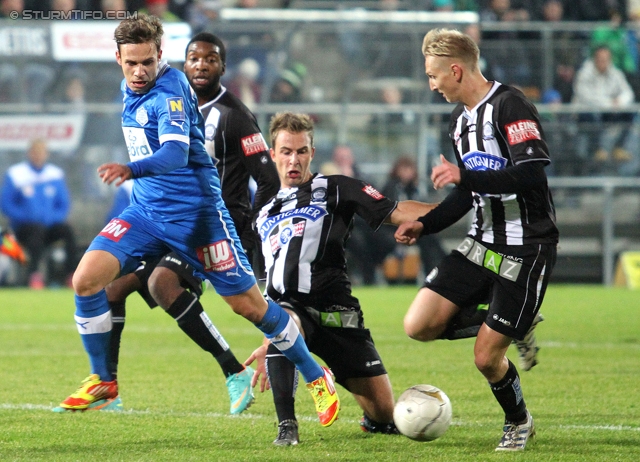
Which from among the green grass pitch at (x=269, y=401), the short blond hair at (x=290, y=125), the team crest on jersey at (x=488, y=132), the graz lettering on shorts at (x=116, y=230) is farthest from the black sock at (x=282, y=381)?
the team crest on jersey at (x=488, y=132)

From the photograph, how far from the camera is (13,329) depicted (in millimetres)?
10883

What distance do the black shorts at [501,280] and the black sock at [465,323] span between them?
0.09m

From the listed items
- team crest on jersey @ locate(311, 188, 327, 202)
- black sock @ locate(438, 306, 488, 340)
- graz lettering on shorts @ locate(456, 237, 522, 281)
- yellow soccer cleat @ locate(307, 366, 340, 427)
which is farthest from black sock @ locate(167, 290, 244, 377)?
graz lettering on shorts @ locate(456, 237, 522, 281)

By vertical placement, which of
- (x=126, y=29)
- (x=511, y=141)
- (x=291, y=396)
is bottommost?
(x=291, y=396)

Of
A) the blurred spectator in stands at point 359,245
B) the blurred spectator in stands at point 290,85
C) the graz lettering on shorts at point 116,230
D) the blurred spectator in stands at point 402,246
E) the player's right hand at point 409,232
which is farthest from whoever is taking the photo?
the blurred spectator in stands at point 290,85

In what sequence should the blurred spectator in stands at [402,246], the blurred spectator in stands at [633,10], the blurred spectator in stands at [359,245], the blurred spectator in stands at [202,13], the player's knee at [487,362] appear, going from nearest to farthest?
the player's knee at [487,362] < the blurred spectator in stands at [402,246] < the blurred spectator in stands at [359,245] < the blurred spectator in stands at [202,13] < the blurred spectator in stands at [633,10]

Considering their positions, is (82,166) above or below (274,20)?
below

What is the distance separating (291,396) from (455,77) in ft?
6.02

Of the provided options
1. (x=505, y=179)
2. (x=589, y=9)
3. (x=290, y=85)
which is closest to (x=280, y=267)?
(x=505, y=179)

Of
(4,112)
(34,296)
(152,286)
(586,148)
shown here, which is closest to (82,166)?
(4,112)

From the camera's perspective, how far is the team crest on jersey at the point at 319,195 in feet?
18.6

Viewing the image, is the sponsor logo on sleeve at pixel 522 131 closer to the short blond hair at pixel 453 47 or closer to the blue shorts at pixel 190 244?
the short blond hair at pixel 453 47

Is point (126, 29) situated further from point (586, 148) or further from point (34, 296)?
point (586, 148)

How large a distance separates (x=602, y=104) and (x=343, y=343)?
42.2 feet
